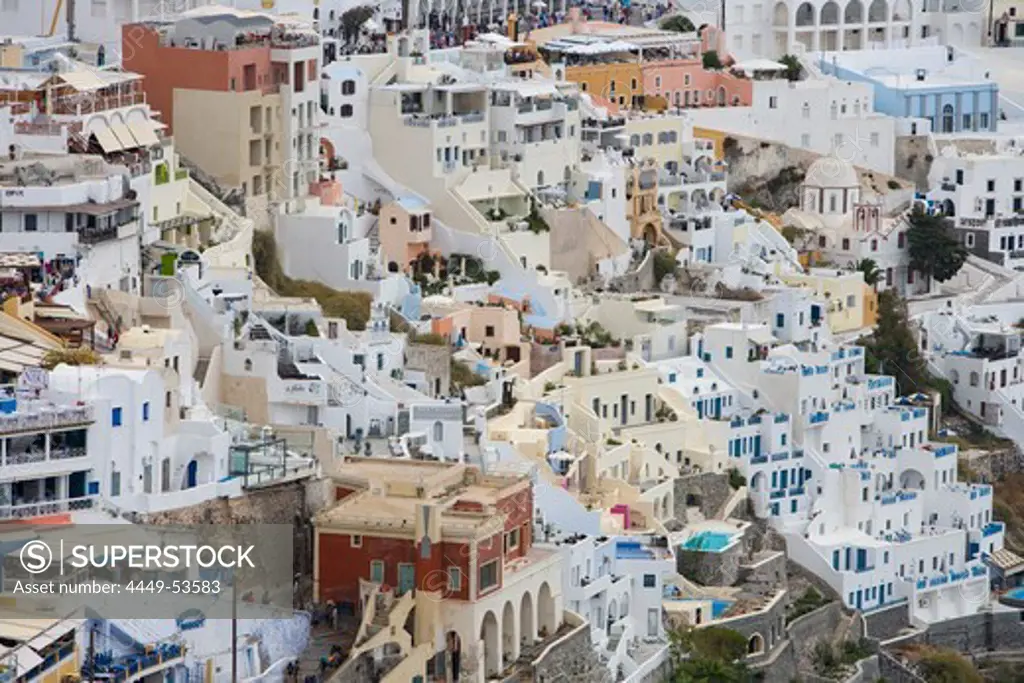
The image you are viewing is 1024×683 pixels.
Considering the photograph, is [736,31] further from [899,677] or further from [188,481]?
[188,481]

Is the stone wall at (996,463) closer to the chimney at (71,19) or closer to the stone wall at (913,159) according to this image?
the stone wall at (913,159)

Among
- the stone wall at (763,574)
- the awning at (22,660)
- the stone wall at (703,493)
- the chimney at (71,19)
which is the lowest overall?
the stone wall at (763,574)

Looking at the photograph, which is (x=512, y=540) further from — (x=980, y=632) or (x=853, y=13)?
(x=853, y=13)

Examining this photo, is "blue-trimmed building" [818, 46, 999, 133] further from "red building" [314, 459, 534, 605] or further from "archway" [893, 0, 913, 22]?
"red building" [314, 459, 534, 605]

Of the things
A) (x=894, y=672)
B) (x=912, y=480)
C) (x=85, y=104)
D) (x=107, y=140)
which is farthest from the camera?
(x=912, y=480)

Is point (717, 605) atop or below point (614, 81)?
below

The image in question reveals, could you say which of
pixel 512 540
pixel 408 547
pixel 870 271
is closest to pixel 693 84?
pixel 870 271

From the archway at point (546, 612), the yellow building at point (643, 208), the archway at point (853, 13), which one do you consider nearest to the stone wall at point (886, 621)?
the archway at point (546, 612)
